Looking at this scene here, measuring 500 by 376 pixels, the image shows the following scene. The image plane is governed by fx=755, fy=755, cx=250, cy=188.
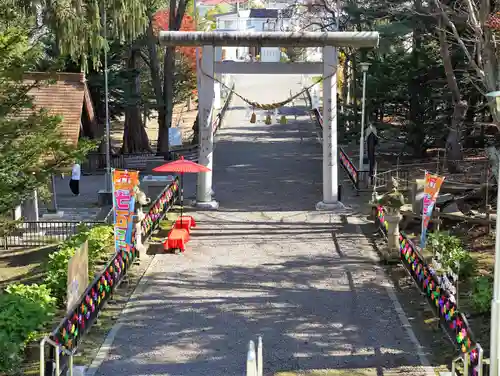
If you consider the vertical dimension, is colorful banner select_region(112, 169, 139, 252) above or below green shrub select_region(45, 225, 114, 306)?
above

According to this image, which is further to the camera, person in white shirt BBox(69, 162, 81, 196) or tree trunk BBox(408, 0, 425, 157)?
tree trunk BBox(408, 0, 425, 157)

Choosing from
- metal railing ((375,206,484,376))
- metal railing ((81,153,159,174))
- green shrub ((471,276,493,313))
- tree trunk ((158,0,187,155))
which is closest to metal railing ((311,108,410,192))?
metal railing ((375,206,484,376))

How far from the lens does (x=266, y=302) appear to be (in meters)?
16.4

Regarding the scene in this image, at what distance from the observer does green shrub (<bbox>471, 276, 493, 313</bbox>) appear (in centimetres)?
1453

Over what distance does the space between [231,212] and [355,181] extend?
5.95 m

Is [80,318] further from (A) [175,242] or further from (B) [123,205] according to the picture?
(A) [175,242]

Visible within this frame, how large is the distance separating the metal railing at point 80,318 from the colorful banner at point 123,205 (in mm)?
329

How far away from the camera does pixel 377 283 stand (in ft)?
58.4

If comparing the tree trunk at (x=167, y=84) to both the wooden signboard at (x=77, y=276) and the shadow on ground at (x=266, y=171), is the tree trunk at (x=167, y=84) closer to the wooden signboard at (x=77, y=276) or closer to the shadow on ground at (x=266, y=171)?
the shadow on ground at (x=266, y=171)

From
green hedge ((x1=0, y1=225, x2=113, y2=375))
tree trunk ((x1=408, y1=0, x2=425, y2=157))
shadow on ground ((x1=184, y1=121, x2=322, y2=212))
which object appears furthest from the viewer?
tree trunk ((x1=408, y1=0, x2=425, y2=157))

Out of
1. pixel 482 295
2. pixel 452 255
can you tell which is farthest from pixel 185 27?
pixel 482 295

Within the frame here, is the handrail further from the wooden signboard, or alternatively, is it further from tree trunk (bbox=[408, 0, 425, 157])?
the wooden signboard

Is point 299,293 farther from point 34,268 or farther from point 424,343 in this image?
point 34,268

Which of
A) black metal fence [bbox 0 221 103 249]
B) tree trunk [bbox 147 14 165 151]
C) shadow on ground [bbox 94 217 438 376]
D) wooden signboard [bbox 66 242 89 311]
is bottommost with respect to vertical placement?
shadow on ground [bbox 94 217 438 376]
